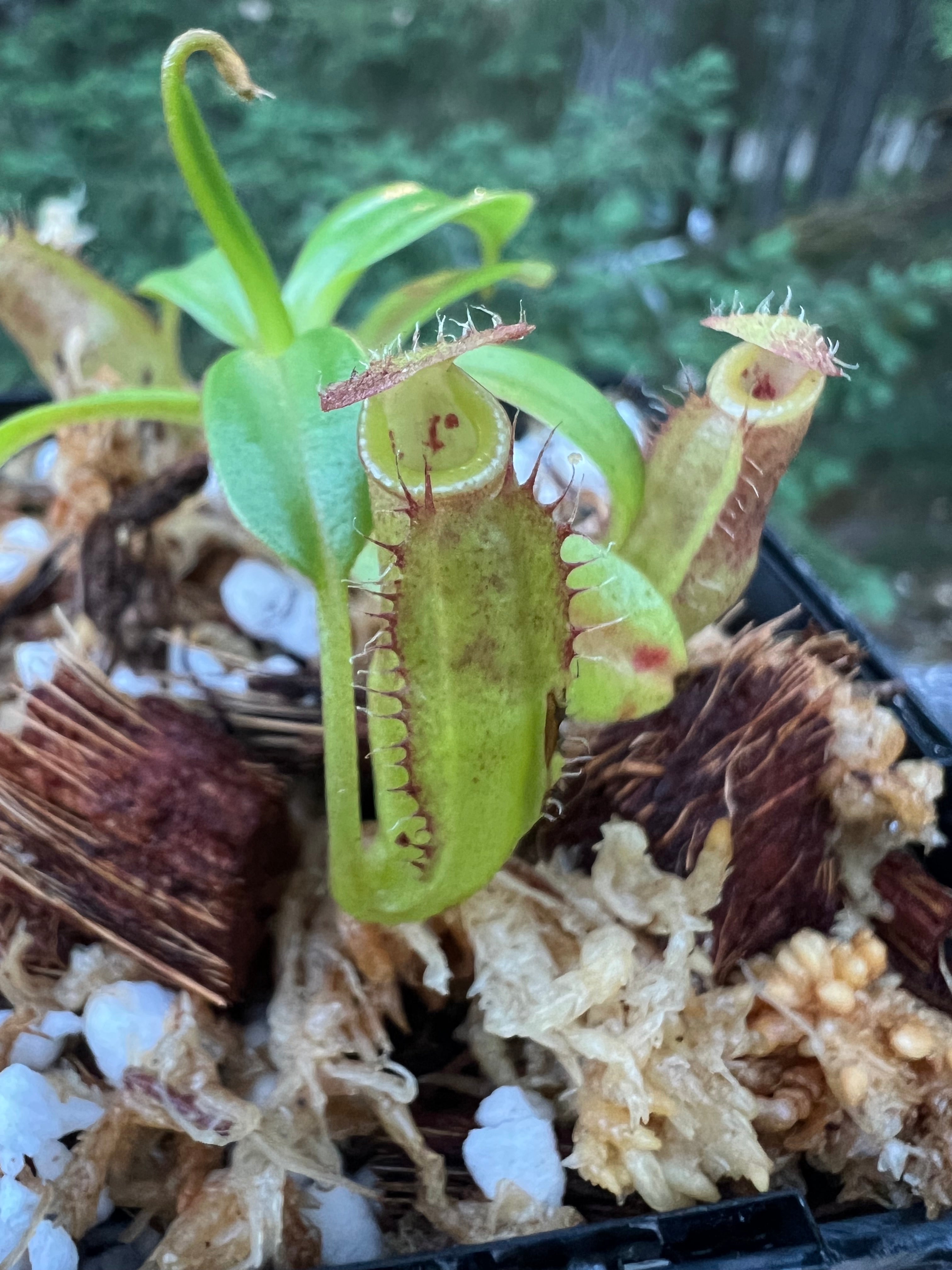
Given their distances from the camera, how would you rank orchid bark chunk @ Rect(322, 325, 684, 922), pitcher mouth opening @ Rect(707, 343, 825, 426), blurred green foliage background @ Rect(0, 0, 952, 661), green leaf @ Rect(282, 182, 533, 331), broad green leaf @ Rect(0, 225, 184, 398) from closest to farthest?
orchid bark chunk @ Rect(322, 325, 684, 922), pitcher mouth opening @ Rect(707, 343, 825, 426), green leaf @ Rect(282, 182, 533, 331), broad green leaf @ Rect(0, 225, 184, 398), blurred green foliage background @ Rect(0, 0, 952, 661)

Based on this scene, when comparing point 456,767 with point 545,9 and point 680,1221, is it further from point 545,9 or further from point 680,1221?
point 545,9

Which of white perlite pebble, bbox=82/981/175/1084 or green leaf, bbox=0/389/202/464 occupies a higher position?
green leaf, bbox=0/389/202/464

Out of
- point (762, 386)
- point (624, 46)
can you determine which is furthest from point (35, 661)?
point (624, 46)

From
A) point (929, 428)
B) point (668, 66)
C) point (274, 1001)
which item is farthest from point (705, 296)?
point (274, 1001)

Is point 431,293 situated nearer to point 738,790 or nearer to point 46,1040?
point 738,790

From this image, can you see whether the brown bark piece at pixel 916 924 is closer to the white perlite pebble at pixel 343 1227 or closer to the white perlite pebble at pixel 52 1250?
the white perlite pebble at pixel 343 1227

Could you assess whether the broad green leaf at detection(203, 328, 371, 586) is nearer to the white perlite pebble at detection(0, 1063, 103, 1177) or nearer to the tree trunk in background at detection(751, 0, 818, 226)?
the white perlite pebble at detection(0, 1063, 103, 1177)

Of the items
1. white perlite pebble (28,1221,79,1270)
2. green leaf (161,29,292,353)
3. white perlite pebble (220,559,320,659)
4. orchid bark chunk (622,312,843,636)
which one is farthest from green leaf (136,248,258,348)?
white perlite pebble (28,1221,79,1270)

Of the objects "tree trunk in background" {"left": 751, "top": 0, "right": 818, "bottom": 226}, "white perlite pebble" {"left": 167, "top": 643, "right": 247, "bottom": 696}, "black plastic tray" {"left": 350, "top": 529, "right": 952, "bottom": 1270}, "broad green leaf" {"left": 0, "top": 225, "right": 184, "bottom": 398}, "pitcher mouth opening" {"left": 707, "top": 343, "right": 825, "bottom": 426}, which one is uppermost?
"tree trunk in background" {"left": 751, "top": 0, "right": 818, "bottom": 226}
